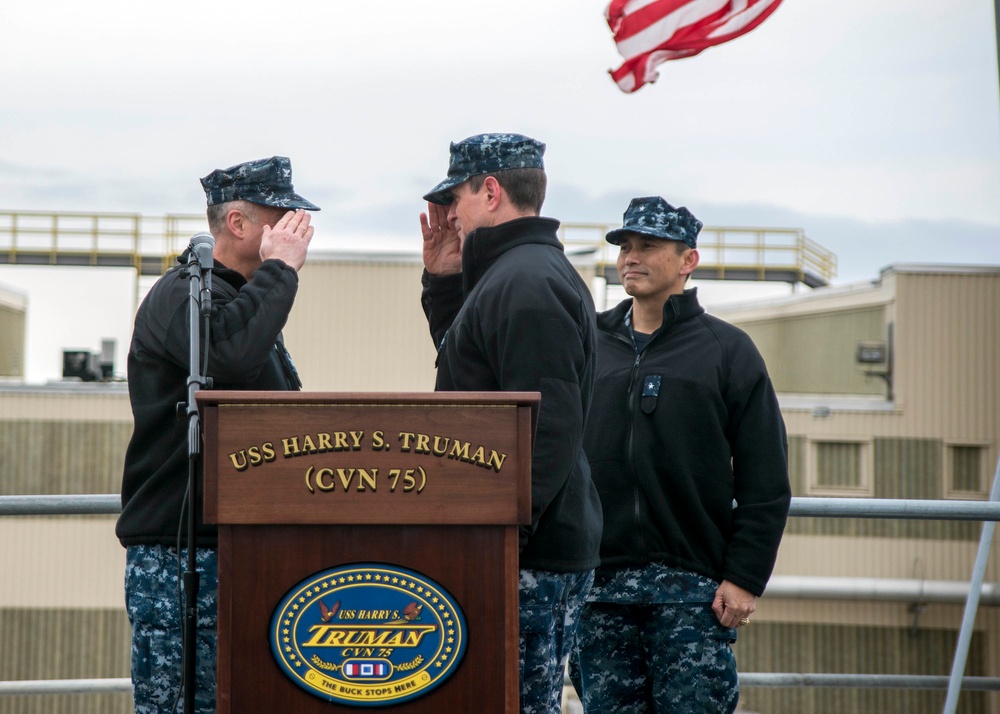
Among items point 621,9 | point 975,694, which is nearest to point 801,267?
point 975,694

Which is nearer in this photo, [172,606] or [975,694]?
[172,606]

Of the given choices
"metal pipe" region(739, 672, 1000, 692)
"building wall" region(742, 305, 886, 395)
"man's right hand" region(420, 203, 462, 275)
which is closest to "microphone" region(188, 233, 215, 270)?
"man's right hand" region(420, 203, 462, 275)

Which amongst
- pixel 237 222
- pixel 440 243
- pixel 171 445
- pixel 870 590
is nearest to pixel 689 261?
pixel 440 243

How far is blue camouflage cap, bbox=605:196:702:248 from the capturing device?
341cm

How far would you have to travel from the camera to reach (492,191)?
2707 millimetres

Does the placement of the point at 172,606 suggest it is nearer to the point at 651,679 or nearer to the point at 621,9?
the point at 651,679

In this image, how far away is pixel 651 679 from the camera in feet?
10.4

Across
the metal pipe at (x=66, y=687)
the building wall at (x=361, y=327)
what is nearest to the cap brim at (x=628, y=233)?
the metal pipe at (x=66, y=687)

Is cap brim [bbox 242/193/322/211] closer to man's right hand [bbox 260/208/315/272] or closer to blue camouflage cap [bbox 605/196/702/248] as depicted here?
man's right hand [bbox 260/208/315/272]

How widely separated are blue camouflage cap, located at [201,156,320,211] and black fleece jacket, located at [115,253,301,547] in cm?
29

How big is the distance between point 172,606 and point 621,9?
463cm

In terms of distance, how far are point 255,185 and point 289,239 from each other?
0.24 m

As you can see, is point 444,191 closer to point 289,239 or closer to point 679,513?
point 289,239

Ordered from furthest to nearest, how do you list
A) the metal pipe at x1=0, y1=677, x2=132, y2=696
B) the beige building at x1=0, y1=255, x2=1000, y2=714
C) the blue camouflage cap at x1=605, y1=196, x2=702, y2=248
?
the beige building at x1=0, y1=255, x2=1000, y2=714
the metal pipe at x1=0, y1=677, x2=132, y2=696
the blue camouflage cap at x1=605, y1=196, x2=702, y2=248
